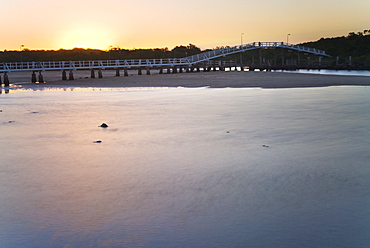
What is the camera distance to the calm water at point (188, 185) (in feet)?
11.5

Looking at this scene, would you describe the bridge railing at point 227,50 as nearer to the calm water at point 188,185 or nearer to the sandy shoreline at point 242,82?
the sandy shoreline at point 242,82

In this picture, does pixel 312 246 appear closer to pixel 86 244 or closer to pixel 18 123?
Answer: pixel 86 244

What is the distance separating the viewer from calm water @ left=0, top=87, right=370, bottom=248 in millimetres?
3500

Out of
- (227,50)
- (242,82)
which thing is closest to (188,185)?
(242,82)

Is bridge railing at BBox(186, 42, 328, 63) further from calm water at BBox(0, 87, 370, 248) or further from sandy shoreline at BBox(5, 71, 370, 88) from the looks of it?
calm water at BBox(0, 87, 370, 248)

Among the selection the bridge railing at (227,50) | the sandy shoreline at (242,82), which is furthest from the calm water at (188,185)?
the bridge railing at (227,50)

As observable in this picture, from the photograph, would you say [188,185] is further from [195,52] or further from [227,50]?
[195,52]

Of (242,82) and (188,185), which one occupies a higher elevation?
(242,82)

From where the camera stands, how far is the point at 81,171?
5668mm

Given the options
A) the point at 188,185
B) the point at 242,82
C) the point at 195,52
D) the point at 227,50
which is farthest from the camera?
the point at 195,52

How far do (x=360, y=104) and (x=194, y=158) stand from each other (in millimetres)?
8989

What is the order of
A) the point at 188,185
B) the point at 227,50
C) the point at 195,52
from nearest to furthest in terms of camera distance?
the point at 188,185 → the point at 227,50 → the point at 195,52

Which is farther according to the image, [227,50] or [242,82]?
[227,50]

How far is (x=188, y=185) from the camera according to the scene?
4910 millimetres
